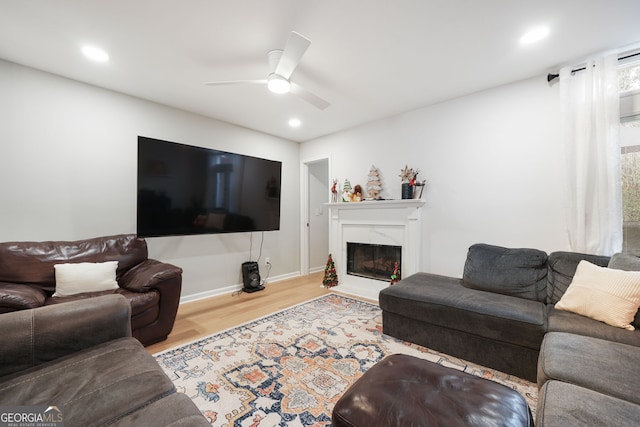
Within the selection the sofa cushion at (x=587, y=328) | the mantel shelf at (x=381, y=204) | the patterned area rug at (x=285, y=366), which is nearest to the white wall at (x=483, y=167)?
the mantel shelf at (x=381, y=204)

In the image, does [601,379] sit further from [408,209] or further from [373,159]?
[373,159]

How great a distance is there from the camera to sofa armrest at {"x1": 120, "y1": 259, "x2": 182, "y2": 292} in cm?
233

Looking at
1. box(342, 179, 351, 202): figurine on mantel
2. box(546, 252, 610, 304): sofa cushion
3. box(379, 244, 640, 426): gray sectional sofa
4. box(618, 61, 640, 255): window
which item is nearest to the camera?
box(379, 244, 640, 426): gray sectional sofa

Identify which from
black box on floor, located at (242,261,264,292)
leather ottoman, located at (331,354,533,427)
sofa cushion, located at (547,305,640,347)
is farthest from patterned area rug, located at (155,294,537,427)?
black box on floor, located at (242,261,264,292)

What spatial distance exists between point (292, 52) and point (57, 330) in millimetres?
2159

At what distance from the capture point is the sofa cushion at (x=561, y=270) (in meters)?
2.14

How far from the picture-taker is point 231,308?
10.7 ft

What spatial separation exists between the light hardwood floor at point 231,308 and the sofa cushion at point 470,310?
1502 millimetres

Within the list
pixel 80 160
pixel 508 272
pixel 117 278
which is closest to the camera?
pixel 508 272

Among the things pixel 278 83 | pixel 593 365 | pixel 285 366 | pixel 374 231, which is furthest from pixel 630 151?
pixel 285 366

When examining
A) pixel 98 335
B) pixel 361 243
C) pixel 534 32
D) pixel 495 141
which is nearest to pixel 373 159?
pixel 361 243

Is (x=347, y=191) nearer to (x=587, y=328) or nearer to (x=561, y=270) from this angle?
(x=561, y=270)

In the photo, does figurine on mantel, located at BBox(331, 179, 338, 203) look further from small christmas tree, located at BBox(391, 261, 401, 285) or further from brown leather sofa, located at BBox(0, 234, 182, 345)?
brown leather sofa, located at BBox(0, 234, 182, 345)

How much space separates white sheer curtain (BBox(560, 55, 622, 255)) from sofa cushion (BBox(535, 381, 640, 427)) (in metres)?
1.81
